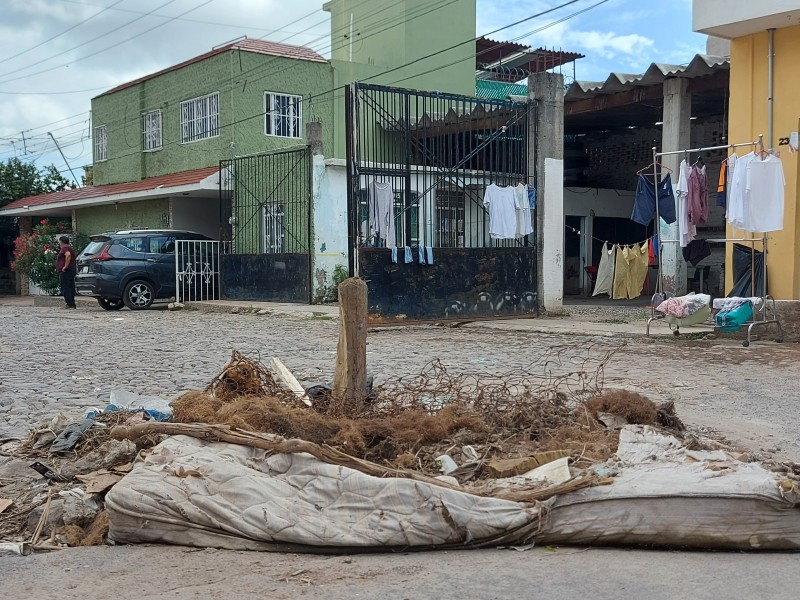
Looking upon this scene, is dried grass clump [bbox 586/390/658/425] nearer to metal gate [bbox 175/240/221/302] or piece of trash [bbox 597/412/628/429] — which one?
piece of trash [bbox 597/412/628/429]

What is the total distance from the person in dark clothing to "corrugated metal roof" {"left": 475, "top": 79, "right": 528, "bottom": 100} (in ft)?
53.7

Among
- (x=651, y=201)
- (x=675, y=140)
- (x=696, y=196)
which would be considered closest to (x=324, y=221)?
(x=675, y=140)

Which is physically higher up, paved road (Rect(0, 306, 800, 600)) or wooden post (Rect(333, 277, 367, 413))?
wooden post (Rect(333, 277, 367, 413))

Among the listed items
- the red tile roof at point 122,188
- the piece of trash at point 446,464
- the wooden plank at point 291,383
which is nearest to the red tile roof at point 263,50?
the red tile roof at point 122,188

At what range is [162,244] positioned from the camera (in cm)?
2014

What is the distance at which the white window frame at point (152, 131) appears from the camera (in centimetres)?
2661

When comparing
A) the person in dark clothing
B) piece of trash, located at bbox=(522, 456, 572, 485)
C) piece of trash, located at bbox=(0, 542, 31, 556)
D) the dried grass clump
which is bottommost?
piece of trash, located at bbox=(0, 542, 31, 556)

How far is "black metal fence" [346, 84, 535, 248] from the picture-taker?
44.4 feet

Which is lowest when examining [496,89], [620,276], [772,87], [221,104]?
[620,276]

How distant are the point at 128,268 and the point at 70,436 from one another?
14833 mm

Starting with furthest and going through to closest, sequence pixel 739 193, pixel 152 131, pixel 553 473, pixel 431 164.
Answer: pixel 152 131 → pixel 431 164 → pixel 739 193 → pixel 553 473

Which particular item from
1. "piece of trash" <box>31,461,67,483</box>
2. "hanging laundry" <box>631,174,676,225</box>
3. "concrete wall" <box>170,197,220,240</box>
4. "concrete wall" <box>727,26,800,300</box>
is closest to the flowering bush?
"concrete wall" <box>170,197,220,240</box>

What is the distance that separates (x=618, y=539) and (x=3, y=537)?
298 cm

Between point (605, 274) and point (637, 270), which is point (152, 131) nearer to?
point (605, 274)
